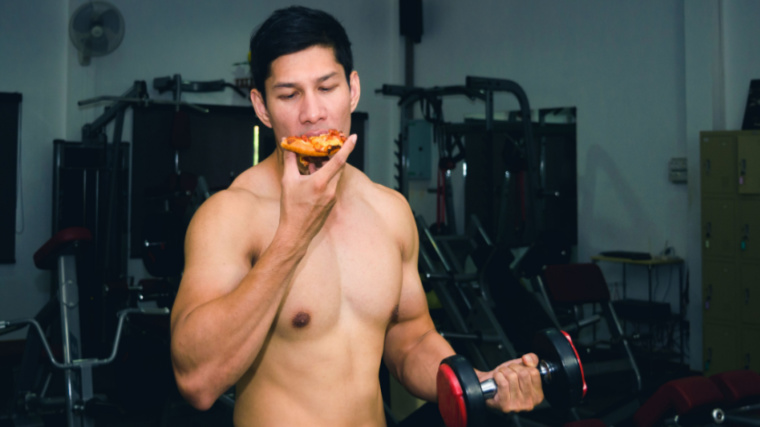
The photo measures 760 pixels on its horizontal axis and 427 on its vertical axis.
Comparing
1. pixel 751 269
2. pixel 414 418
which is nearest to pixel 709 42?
pixel 751 269

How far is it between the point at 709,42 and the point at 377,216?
467 cm

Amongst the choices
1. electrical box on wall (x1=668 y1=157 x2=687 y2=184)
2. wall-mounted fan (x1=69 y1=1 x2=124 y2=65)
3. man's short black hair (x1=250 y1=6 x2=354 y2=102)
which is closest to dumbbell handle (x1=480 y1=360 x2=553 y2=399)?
man's short black hair (x1=250 y1=6 x2=354 y2=102)

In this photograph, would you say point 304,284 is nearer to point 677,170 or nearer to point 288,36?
point 288,36

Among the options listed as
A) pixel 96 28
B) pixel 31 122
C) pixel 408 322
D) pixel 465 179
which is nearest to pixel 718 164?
pixel 465 179

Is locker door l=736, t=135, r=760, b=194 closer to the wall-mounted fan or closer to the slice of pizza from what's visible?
the slice of pizza

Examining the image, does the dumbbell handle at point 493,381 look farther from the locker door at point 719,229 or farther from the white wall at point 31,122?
the white wall at point 31,122

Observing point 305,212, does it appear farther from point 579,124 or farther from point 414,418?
point 579,124

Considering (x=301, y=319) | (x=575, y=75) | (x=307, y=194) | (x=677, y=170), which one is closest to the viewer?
(x=307, y=194)

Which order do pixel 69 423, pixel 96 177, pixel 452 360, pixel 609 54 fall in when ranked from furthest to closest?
pixel 609 54, pixel 96 177, pixel 69 423, pixel 452 360

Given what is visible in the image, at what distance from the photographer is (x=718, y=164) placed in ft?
15.6

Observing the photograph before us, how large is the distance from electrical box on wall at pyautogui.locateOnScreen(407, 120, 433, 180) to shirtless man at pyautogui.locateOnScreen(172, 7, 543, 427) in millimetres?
5474

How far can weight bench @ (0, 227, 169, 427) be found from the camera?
9.74 feet

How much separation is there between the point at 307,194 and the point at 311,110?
0.26 metres

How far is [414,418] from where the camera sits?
3.25m
